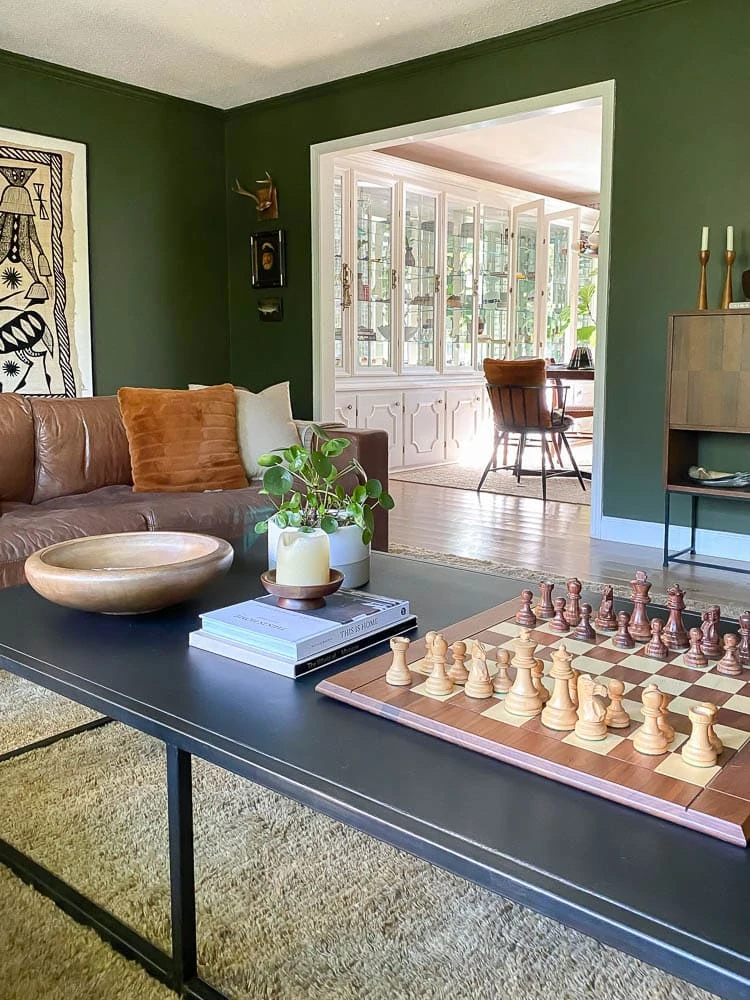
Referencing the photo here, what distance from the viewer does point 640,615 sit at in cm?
142

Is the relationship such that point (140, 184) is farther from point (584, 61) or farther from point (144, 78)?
point (584, 61)

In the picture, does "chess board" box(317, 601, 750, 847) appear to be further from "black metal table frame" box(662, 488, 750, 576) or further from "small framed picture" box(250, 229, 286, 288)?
"small framed picture" box(250, 229, 286, 288)

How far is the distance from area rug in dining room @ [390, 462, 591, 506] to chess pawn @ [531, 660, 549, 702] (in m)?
4.54

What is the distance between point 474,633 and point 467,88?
400 cm

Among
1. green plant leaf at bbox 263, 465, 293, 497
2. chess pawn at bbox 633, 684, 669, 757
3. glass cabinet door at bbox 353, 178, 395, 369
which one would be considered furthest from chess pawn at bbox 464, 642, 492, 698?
glass cabinet door at bbox 353, 178, 395, 369

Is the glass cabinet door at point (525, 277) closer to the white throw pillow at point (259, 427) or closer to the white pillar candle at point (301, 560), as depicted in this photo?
the white throw pillow at point (259, 427)

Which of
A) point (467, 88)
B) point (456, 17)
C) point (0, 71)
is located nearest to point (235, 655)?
point (456, 17)

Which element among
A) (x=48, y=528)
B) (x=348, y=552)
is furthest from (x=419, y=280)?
(x=348, y=552)

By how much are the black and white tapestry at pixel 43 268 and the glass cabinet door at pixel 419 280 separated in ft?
8.69

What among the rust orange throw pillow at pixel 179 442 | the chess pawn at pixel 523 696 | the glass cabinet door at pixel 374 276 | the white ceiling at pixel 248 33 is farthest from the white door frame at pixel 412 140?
the chess pawn at pixel 523 696

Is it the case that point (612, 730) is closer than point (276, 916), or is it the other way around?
point (612, 730)

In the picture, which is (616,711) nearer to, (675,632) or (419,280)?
(675,632)

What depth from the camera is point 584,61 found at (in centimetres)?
423

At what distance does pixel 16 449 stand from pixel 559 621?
238cm
